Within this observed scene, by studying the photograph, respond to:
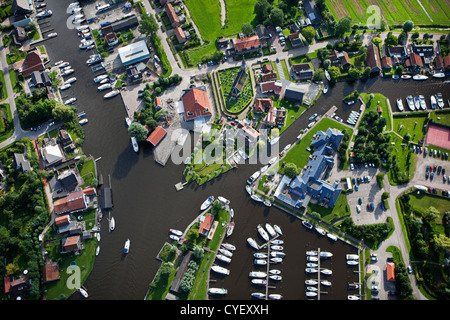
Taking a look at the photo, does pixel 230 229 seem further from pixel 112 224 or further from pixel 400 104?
pixel 400 104

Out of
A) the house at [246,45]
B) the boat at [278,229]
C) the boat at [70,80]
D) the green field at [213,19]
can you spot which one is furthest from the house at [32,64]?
the boat at [278,229]

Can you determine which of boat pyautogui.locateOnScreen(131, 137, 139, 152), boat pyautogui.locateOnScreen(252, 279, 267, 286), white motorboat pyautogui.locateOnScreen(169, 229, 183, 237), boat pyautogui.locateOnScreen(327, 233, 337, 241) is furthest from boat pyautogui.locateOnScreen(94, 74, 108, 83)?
boat pyautogui.locateOnScreen(327, 233, 337, 241)

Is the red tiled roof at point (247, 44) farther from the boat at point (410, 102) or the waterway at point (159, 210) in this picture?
the boat at point (410, 102)

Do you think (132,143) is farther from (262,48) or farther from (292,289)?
(292,289)

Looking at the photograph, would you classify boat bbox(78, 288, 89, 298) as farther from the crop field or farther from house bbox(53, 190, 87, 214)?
the crop field

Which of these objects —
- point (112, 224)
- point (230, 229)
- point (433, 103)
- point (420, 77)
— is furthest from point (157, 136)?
point (420, 77)

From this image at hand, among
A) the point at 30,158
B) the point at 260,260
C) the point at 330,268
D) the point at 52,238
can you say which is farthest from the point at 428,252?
the point at 30,158
